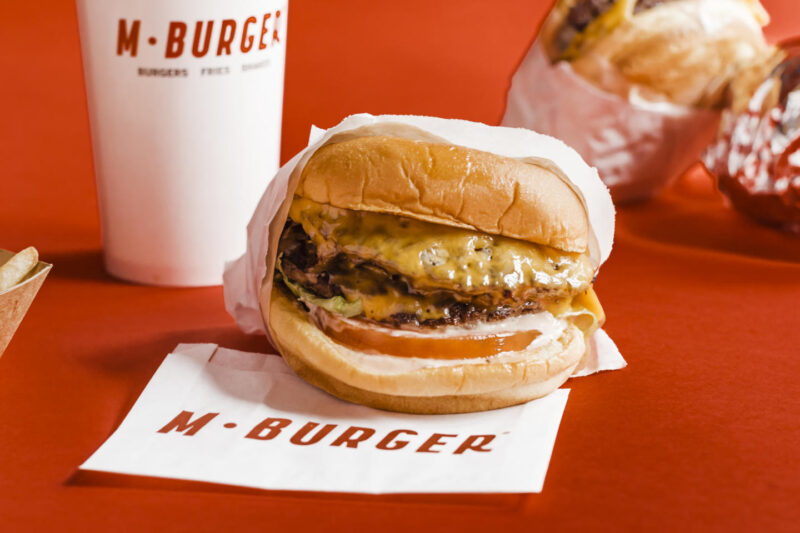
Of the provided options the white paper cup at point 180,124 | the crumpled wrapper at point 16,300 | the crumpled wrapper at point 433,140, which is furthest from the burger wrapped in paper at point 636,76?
the crumpled wrapper at point 16,300

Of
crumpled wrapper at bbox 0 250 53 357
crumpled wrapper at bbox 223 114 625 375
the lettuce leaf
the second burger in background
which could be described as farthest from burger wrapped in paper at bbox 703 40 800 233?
crumpled wrapper at bbox 0 250 53 357

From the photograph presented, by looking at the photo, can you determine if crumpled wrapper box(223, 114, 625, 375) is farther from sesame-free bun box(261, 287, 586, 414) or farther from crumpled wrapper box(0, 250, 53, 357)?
crumpled wrapper box(0, 250, 53, 357)

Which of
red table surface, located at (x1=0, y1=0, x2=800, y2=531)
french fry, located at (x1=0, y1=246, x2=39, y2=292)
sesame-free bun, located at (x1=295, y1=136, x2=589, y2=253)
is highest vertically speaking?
sesame-free bun, located at (x1=295, y1=136, x2=589, y2=253)

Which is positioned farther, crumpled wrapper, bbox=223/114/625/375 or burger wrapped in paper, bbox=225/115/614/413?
crumpled wrapper, bbox=223/114/625/375

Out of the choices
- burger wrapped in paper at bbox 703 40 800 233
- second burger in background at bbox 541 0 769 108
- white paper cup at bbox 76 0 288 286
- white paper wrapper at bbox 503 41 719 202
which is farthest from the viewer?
white paper wrapper at bbox 503 41 719 202

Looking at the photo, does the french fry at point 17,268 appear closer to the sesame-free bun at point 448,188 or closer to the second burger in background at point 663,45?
the sesame-free bun at point 448,188

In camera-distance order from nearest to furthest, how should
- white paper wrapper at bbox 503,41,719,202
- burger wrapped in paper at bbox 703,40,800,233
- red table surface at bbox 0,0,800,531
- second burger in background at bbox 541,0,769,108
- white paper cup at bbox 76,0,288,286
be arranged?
red table surface at bbox 0,0,800,531 → white paper cup at bbox 76,0,288,286 → burger wrapped in paper at bbox 703,40,800,233 → second burger in background at bbox 541,0,769,108 → white paper wrapper at bbox 503,41,719,202

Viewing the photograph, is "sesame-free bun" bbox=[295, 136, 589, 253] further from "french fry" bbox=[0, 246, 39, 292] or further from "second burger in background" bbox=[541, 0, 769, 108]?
"second burger in background" bbox=[541, 0, 769, 108]

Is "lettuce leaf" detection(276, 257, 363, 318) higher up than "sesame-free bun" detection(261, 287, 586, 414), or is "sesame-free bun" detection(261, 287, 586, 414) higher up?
"lettuce leaf" detection(276, 257, 363, 318)
